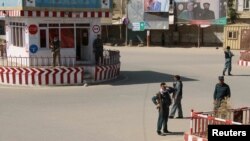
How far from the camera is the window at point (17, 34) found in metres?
24.6

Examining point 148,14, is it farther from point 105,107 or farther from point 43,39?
point 105,107

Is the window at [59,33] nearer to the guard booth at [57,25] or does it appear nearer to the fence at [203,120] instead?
the guard booth at [57,25]

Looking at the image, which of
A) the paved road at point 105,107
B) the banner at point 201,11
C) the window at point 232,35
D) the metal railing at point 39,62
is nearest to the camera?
the paved road at point 105,107

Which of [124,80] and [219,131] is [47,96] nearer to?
[124,80]

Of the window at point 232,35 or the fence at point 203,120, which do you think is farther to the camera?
the window at point 232,35

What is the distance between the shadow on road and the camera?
23.5 meters

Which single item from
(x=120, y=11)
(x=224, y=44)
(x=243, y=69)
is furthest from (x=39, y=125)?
(x=120, y=11)

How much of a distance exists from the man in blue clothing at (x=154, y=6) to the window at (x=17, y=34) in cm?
2551

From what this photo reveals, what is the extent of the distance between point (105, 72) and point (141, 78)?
93.4 inches

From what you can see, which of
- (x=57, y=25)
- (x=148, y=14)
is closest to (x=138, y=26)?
(x=148, y=14)

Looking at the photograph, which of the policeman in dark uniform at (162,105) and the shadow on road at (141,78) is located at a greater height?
the policeman in dark uniform at (162,105)

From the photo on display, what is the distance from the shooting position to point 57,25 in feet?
78.1

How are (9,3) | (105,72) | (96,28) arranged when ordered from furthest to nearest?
(96,28), (9,3), (105,72)

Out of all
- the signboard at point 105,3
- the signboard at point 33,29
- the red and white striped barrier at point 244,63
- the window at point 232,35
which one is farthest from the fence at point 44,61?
the window at point 232,35
